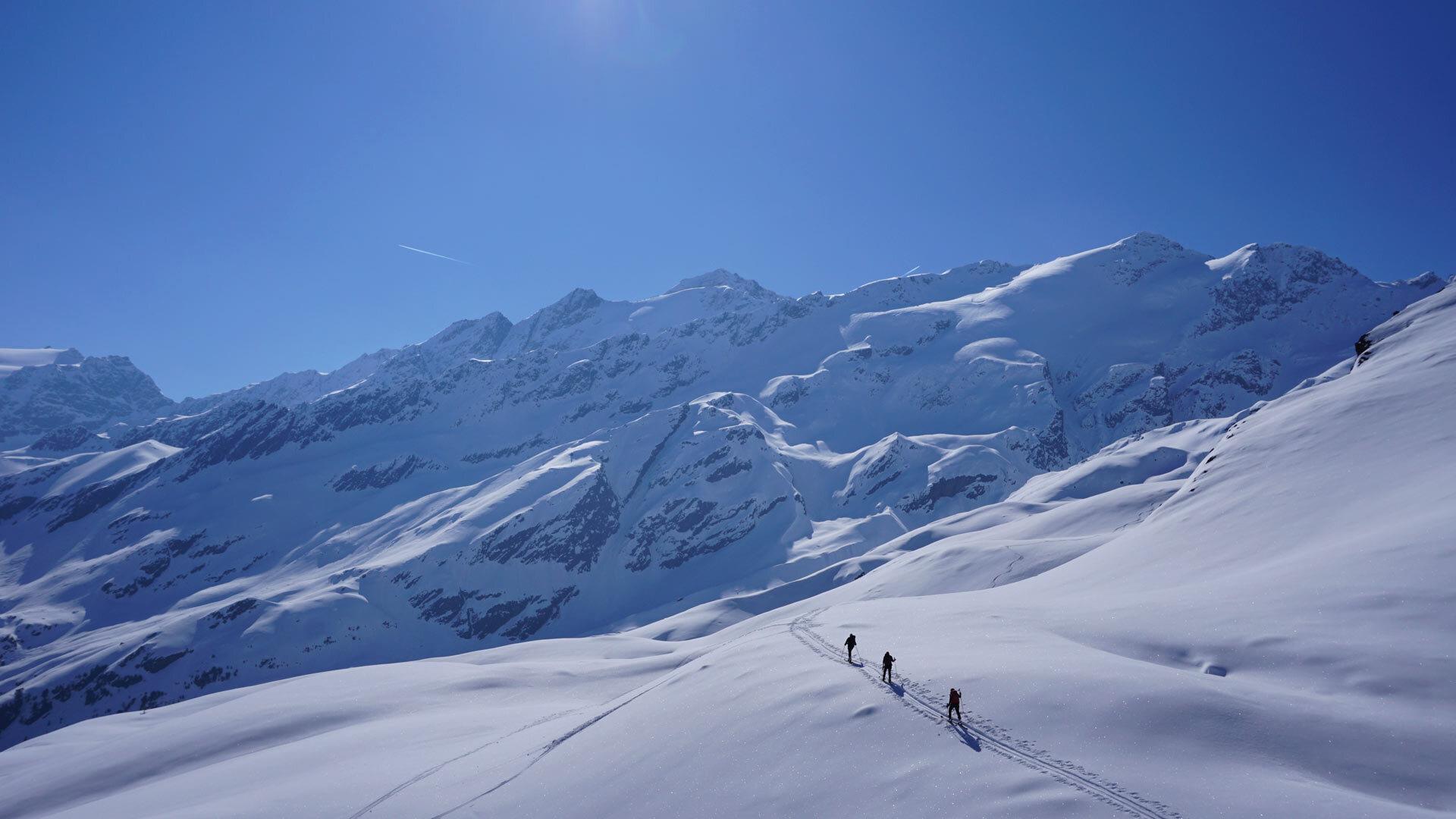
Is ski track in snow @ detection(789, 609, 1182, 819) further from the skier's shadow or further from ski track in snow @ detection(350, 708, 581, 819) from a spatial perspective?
ski track in snow @ detection(350, 708, 581, 819)

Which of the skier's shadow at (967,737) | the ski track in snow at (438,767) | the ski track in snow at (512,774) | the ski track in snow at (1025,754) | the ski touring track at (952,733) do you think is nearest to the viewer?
the ski track in snow at (1025,754)

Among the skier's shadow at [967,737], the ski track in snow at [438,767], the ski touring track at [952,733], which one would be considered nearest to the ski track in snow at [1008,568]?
the ski touring track at [952,733]

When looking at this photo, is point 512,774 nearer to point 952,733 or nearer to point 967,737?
point 952,733

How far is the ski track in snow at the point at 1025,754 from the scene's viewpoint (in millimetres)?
15039

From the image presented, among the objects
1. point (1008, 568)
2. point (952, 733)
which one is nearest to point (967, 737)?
point (952, 733)

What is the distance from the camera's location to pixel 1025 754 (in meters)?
18.1

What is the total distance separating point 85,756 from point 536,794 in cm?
5946

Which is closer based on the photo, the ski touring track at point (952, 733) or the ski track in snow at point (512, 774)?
the ski touring track at point (952, 733)

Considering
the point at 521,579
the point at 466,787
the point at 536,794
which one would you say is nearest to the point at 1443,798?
the point at 536,794

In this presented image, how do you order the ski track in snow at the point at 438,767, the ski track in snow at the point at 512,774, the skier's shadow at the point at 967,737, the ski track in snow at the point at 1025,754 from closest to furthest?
the ski track in snow at the point at 1025,754 → the skier's shadow at the point at 967,737 → the ski track in snow at the point at 512,774 → the ski track in snow at the point at 438,767

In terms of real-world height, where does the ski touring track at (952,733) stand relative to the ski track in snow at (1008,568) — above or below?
below

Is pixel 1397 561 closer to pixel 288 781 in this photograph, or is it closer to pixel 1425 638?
pixel 1425 638

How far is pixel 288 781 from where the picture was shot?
37500 millimetres

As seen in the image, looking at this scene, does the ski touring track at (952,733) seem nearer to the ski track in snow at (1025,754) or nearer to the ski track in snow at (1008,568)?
the ski track in snow at (1025,754)
